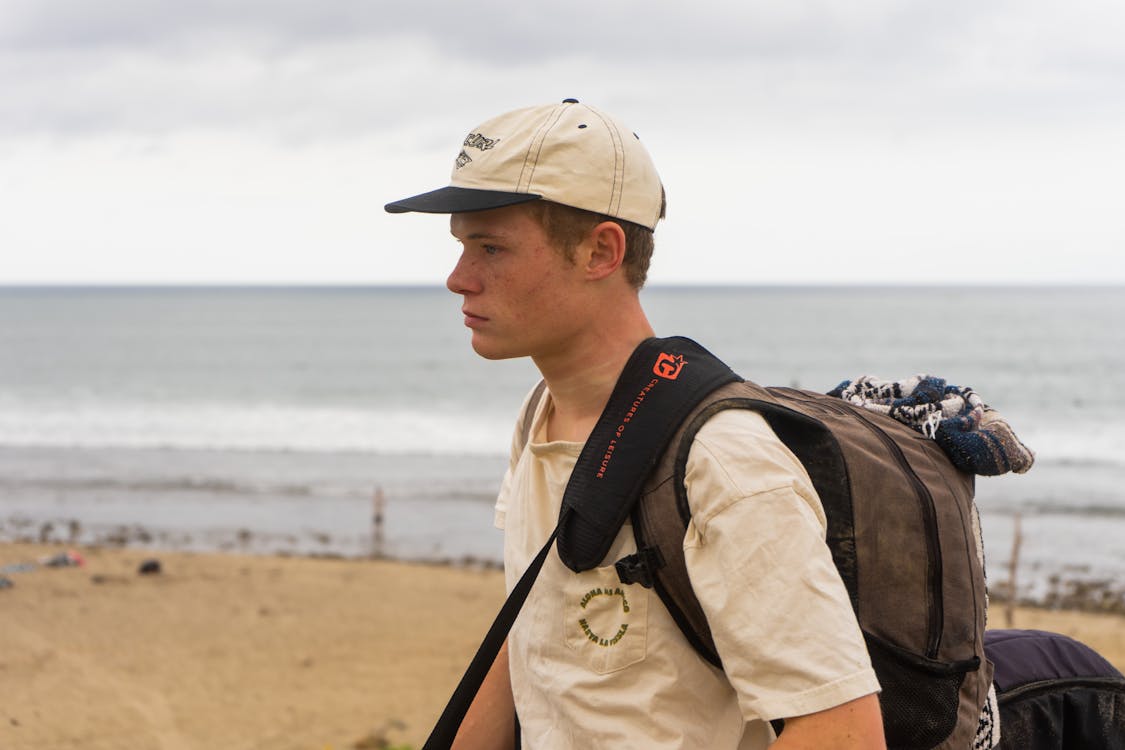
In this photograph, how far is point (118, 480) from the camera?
24484 millimetres

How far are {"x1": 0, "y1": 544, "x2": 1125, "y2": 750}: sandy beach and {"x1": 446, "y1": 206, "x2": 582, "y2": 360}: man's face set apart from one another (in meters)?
7.18

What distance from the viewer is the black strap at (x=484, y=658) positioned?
5.61 feet

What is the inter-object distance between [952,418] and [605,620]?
2.20ft

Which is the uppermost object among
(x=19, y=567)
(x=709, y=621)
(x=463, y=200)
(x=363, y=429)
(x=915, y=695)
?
(x=463, y=200)

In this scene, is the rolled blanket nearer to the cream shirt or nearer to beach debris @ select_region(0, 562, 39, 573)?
the cream shirt

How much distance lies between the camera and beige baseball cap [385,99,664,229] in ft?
5.42

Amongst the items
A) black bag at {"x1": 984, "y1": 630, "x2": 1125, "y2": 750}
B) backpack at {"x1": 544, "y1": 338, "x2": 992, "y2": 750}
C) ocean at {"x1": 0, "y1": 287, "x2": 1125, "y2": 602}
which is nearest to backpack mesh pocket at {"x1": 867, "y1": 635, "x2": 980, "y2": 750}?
backpack at {"x1": 544, "y1": 338, "x2": 992, "y2": 750}

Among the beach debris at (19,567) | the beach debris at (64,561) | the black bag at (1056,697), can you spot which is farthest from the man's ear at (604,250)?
the beach debris at (64,561)

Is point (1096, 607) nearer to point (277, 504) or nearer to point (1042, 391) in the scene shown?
point (277, 504)

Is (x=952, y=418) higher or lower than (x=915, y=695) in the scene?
higher

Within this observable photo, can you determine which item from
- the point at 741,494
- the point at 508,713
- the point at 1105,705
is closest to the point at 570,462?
the point at 741,494

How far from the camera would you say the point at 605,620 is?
1585mm

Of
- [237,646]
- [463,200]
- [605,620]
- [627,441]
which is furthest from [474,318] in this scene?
[237,646]

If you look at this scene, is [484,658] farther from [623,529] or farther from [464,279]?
[464,279]
